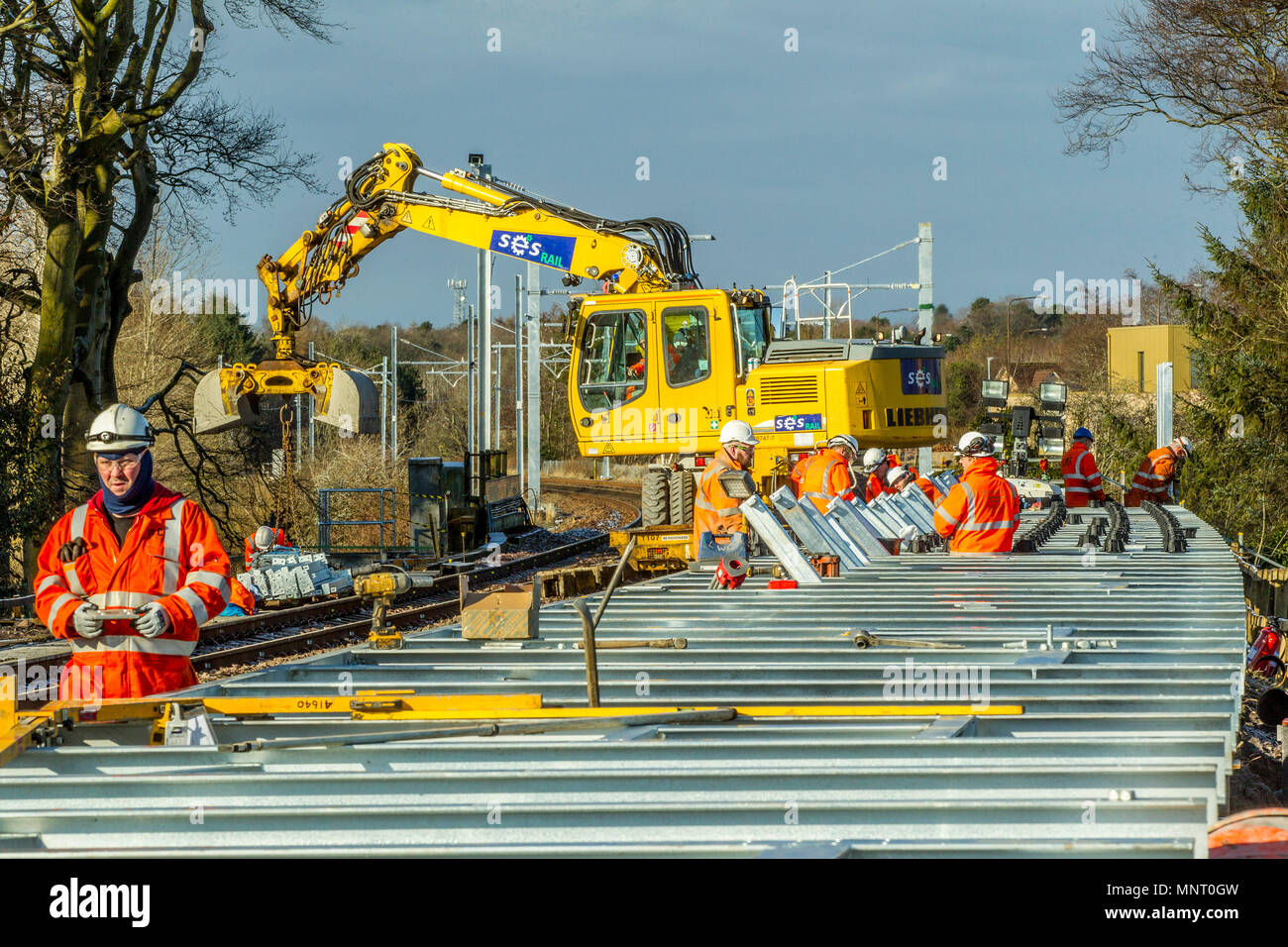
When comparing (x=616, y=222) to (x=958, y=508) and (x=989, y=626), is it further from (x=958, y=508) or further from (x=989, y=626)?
(x=989, y=626)

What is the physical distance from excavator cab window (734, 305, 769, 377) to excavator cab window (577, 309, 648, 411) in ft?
4.34

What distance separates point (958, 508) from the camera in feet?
43.2

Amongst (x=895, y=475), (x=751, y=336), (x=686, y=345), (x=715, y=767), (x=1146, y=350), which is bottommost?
(x=715, y=767)

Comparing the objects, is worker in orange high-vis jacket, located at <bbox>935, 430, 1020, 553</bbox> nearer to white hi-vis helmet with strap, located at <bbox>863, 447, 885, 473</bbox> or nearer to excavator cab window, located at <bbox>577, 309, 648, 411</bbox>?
white hi-vis helmet with strap, located at <bbox>863, 447, 885, 473</bbox>

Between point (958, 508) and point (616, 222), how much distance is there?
28.5ft

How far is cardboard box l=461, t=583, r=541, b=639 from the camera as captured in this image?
772cm

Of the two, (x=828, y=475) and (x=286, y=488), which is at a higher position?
(x=828, y=475)

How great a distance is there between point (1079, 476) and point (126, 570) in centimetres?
1754

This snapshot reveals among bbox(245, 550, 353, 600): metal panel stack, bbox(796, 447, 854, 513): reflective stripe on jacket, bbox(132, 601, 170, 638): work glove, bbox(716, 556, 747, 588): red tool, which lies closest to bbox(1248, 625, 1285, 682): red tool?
bbox(716, 556, 747, 588): red tool

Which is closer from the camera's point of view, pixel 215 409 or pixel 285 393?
pixel 285 393

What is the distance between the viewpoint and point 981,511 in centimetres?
1325

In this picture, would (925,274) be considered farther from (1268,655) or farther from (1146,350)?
(1146,350)

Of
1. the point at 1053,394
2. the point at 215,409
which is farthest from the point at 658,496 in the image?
the point at 1053,394

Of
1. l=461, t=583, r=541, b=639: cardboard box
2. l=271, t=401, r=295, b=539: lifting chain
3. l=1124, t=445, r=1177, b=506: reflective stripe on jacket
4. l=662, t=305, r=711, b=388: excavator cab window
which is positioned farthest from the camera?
l=1124, t=445, r=1177, b=506: reflective stripe on jacket
